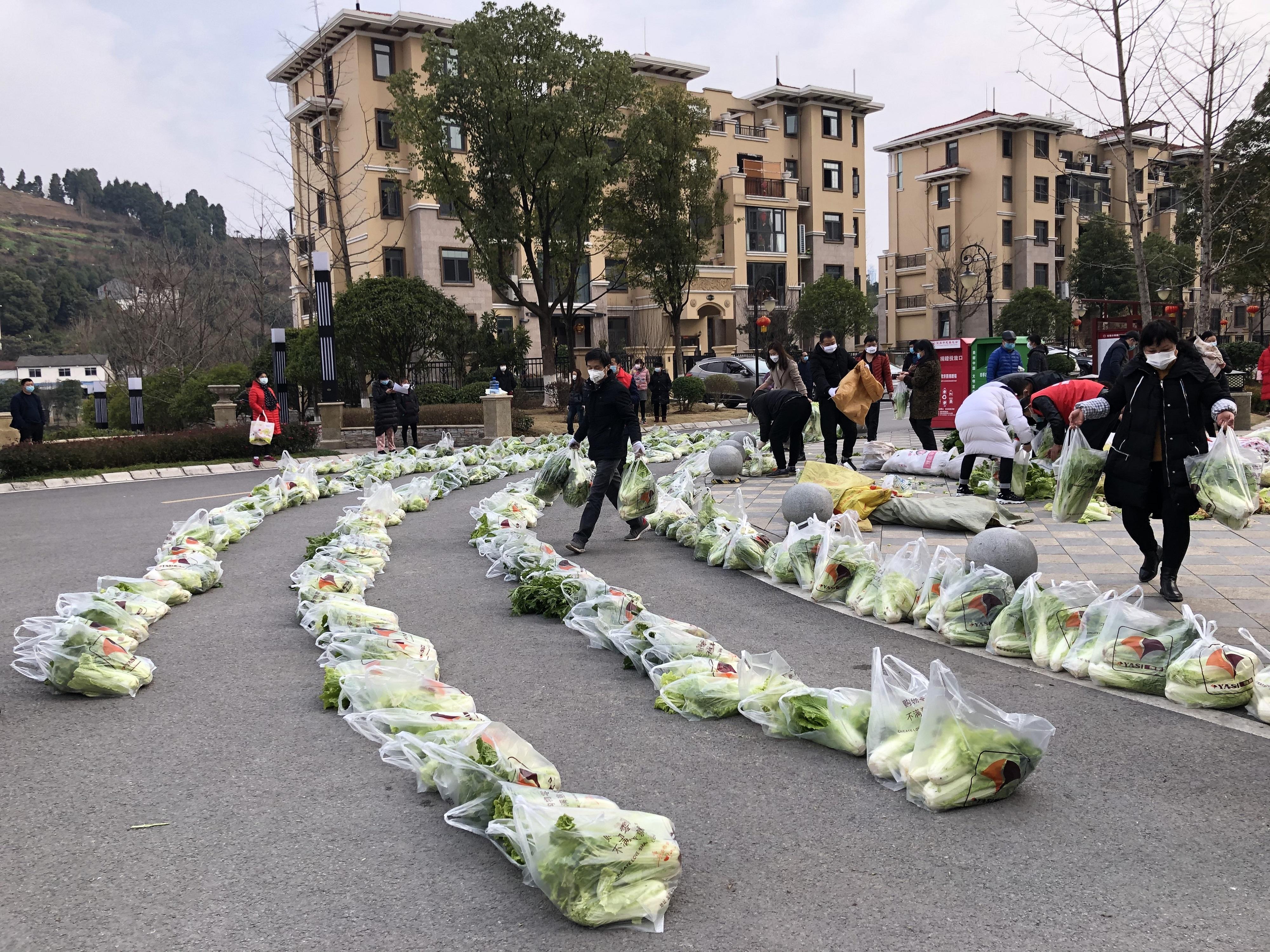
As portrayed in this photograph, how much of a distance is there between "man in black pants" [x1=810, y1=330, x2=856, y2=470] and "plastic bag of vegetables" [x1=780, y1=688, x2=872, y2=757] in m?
9.21

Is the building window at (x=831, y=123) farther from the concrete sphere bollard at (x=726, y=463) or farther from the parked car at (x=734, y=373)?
the concrete sphere bollard at (x=726, y=463)

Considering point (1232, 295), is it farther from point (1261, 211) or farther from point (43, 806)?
point (43, 806)

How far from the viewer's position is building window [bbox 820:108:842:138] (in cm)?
5719

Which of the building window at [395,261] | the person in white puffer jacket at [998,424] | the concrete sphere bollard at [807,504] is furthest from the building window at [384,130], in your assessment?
the concrete sphere bollard at [807,504]

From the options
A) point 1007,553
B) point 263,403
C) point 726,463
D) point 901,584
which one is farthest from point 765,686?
point 263,403

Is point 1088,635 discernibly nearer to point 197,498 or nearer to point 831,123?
Result: point 197,498

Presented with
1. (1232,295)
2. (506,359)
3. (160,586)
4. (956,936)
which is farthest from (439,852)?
(1232,295)

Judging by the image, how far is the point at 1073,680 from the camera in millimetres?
5602

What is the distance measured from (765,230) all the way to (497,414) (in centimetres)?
3410

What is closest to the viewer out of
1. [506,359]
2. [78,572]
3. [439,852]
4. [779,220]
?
[439,852]

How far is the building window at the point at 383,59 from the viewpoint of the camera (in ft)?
136

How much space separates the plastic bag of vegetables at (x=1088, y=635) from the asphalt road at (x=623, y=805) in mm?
172

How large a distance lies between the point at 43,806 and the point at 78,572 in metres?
5.79

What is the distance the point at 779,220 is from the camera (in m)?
55.0
